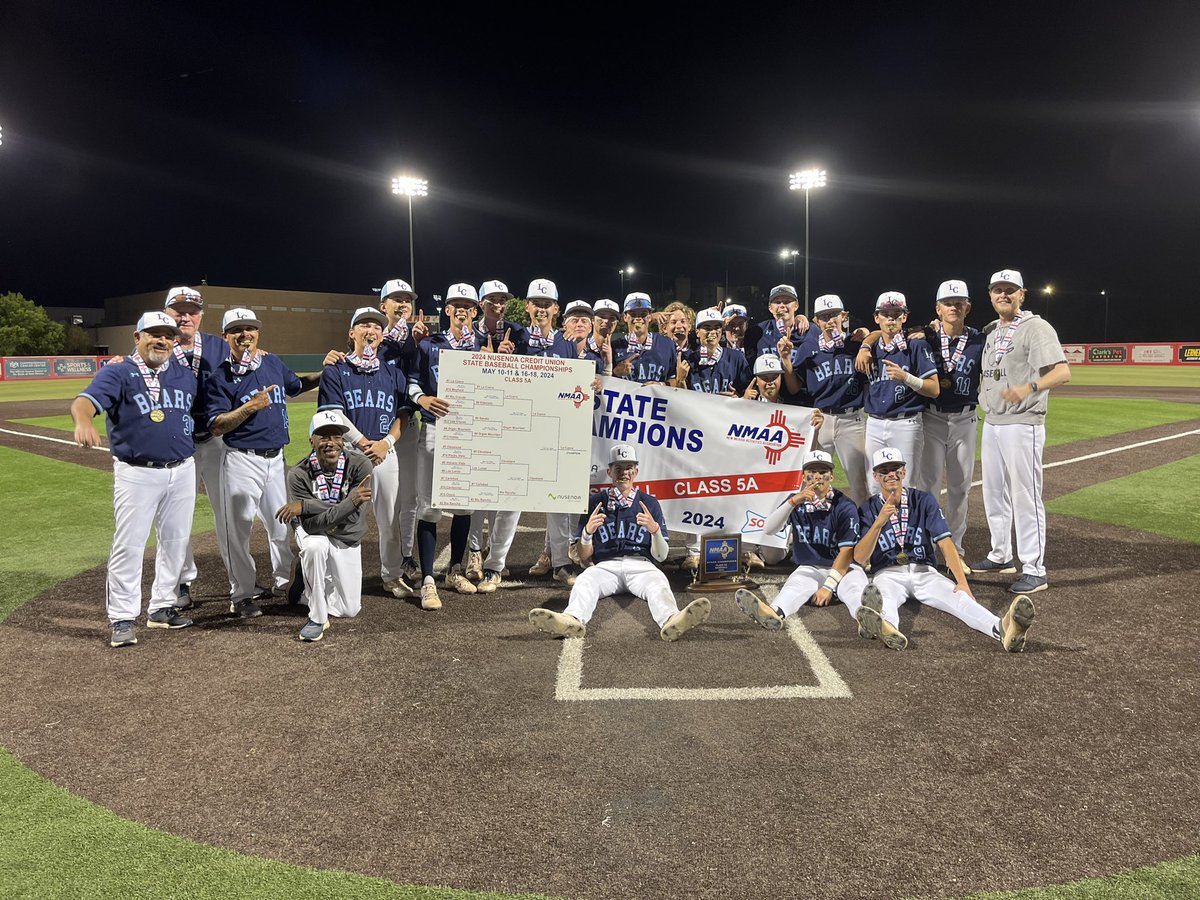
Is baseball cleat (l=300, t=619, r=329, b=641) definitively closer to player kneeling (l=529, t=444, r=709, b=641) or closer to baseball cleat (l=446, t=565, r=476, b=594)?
baseball cleat (l=446, t=565, r=476, b=594)

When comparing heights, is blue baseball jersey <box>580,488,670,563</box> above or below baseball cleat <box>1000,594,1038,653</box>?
above

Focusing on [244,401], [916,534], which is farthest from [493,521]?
[916,534]

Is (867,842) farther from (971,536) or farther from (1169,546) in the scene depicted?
(1169,546)

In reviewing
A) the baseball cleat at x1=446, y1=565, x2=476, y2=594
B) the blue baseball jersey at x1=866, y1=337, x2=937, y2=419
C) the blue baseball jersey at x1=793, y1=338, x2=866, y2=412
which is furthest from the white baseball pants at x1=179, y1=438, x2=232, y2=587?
the blue baseball jersey at x1=866, y1=337, x2=937, y2=419

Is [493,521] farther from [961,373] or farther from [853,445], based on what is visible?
[961,373]

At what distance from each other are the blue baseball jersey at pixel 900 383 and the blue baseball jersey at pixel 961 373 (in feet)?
0.75

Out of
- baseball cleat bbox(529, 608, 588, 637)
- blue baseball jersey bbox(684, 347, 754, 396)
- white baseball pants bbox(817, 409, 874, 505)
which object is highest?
blue baseball jersey bbox(684, 347, 754, 396)

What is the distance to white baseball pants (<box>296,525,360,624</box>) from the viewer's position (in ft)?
18.7

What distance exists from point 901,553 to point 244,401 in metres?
5.41

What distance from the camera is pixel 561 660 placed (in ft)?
17.1

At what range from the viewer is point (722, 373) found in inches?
308

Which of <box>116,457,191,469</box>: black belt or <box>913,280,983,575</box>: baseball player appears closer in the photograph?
<box>116,457,191,469</box>: black belt

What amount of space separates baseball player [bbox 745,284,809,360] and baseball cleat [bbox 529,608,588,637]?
385cm

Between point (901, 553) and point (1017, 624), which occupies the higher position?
point (901, 553)
